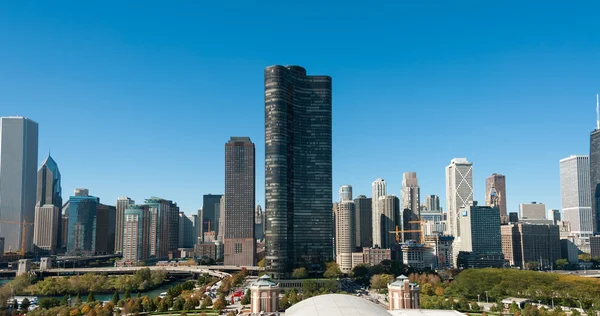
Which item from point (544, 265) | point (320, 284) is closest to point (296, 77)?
point (320, 284)

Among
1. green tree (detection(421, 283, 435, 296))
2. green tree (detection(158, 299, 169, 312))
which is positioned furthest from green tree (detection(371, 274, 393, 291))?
green tree (detection(158, 299, 169, 312))

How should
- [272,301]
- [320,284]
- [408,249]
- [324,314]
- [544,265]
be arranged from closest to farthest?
[324,314] < [272,301] < [320,284] < [408,249] < [544,265]

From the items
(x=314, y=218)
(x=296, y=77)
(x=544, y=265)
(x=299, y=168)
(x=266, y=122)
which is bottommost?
(x=544, y=265)

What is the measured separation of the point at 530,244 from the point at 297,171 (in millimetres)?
107687

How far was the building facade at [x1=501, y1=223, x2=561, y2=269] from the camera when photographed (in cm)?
19262

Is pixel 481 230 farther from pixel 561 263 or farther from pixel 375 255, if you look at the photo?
pixel 375 255

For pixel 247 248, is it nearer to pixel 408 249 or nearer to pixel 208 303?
pixel 408 249

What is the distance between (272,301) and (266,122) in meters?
72.5

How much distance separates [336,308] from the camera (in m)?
42.9

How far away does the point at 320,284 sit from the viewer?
376ft

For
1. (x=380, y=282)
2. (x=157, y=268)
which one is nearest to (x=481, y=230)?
(x=380, y=282)

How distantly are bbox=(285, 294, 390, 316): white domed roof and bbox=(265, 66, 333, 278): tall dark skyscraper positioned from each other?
7848cm

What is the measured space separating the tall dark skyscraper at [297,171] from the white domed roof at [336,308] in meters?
78.5

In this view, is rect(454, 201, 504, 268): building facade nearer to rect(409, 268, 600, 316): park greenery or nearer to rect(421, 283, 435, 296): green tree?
rect(409, 268, 600, 316): park greenery
